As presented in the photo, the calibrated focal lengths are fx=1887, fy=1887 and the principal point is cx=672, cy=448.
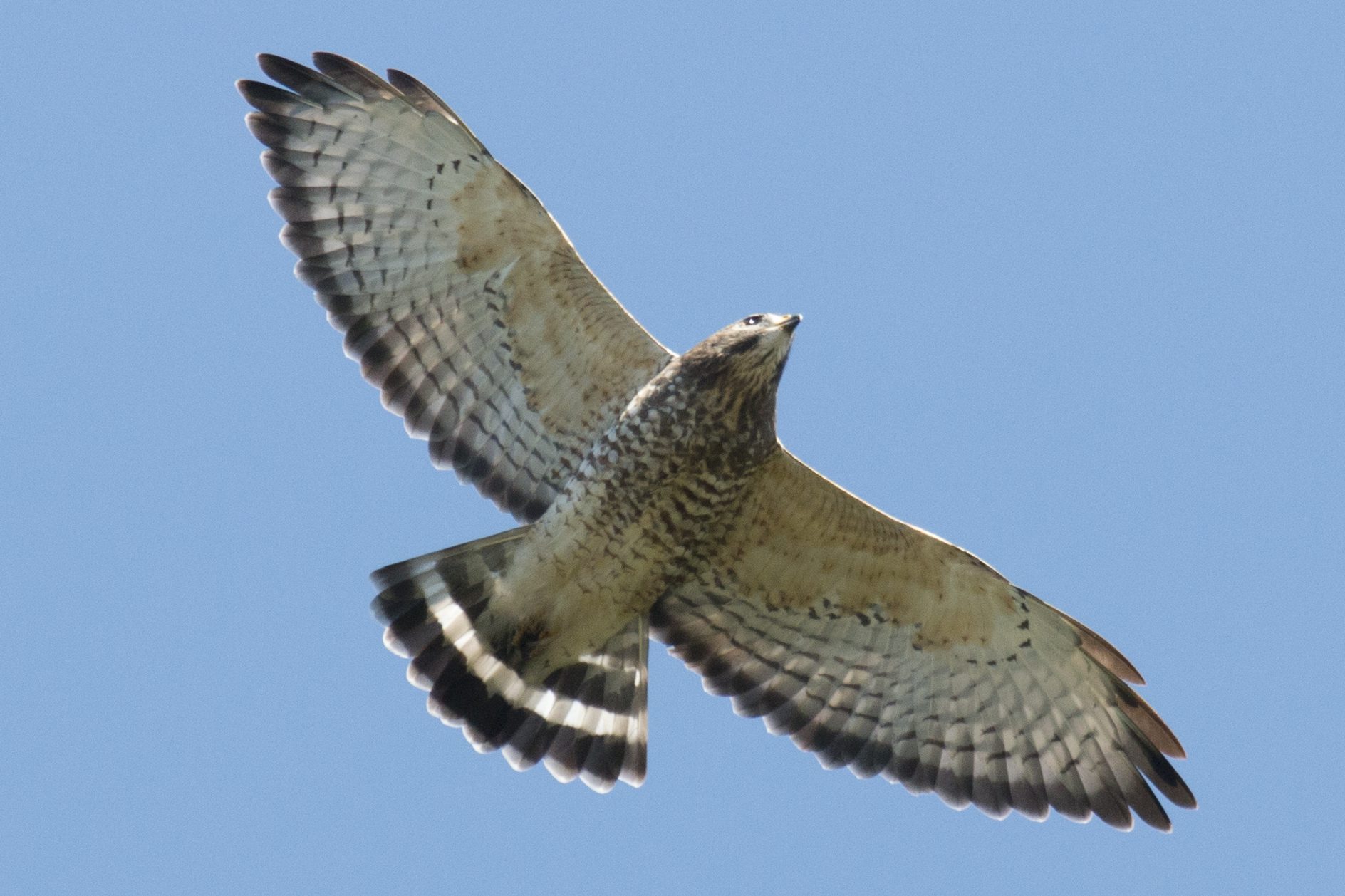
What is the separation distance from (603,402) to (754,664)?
160cm

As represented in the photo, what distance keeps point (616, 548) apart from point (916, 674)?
1.76 meters

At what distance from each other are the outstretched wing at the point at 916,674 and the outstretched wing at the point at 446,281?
3.44 ft

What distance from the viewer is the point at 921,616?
9.62m

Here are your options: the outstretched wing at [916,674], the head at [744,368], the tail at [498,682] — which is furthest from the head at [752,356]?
the tail at [498,682]

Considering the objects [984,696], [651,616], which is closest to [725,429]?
[651,616]

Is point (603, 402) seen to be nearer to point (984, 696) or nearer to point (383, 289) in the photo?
point (383, 289)

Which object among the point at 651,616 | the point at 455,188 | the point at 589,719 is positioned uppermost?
the point at 455,188

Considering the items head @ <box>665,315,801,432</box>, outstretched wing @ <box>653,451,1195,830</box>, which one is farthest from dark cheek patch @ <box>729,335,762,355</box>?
outstretched wing @ <box>653,451,1195,830</box>

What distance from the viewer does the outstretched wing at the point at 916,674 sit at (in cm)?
951

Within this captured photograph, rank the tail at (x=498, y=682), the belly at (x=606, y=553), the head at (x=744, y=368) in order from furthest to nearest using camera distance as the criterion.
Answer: the tail at (x=498, y=682), the belly at (x=606, y=553), the head at (x=744, y=368)

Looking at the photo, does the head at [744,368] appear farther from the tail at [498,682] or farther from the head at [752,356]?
the tail at [498,682]

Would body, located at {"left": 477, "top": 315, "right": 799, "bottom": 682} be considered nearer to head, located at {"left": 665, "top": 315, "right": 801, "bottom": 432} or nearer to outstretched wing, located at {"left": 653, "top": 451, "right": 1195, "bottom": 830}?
head, located at {"left": 665, "top": 315, "right": 801, "bottom": 432}

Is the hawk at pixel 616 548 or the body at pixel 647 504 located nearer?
the body at pixel 647 504

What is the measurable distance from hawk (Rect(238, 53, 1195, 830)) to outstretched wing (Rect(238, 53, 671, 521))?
0.01 meters
